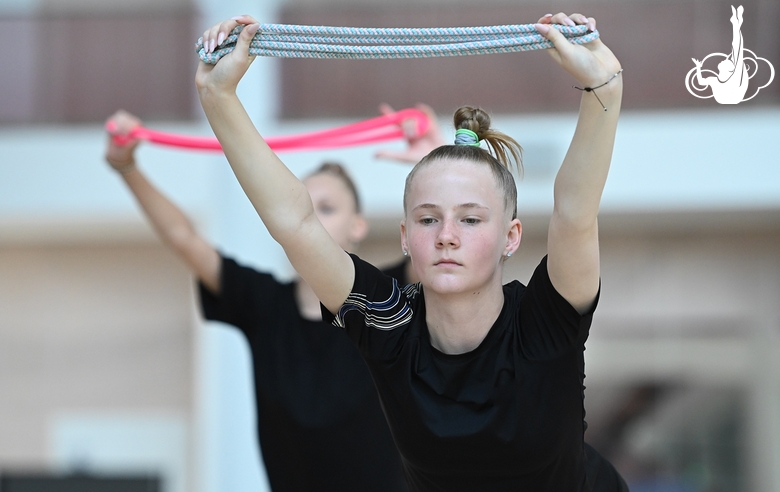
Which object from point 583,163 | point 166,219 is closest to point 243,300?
point 166,219

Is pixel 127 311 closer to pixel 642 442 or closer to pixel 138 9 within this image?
pixel 138 9

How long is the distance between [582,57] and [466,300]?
16.6 inches

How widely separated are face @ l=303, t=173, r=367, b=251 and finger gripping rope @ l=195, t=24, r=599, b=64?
0.89 m

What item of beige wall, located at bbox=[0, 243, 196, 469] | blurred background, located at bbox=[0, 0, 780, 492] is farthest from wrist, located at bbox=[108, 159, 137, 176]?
beige wall, located at bbox=[0, 243, 196, 469]

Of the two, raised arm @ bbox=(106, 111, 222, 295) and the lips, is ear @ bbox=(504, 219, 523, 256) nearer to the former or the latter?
the lips

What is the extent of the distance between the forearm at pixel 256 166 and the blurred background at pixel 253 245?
2.95 metres

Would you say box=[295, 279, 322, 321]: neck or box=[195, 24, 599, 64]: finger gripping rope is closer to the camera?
box=[195, 24, 599, 64]: finger gripping rope

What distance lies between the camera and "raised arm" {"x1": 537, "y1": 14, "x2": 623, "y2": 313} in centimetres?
118

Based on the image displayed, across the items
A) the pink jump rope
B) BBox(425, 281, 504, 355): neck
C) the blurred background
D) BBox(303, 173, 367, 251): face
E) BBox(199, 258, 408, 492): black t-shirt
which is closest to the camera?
BBox(425, 281, 504, 355): neck

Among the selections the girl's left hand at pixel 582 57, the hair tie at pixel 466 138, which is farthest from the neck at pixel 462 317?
the girl's left hand at pixel 582 57

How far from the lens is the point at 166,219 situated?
7.14ft

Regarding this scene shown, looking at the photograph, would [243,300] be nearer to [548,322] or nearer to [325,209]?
[325,209]

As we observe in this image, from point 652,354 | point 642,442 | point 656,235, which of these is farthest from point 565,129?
point 642,442

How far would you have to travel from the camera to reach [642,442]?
15.3 feet
